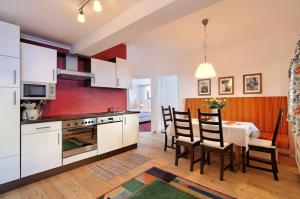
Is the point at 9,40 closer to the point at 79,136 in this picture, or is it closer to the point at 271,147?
the point at 79,136

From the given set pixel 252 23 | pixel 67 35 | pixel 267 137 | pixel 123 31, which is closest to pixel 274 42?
pixel 252 23

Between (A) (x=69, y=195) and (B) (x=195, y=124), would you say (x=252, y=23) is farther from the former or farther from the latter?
(A) (x=69, y=195)

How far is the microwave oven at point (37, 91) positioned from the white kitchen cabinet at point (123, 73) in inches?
56.5

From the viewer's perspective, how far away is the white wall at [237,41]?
8.73 feet

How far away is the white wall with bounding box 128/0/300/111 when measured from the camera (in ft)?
8.73

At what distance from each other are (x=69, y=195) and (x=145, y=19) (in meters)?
2.45

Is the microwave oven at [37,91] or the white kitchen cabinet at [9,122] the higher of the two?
the microwave oven at [37,91]

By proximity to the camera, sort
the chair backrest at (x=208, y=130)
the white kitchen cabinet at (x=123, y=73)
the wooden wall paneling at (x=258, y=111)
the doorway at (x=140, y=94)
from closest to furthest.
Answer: the chair backrest at (x=208, y=130), the wooden wall paneling at (x=258, y=111), the white kitchen cabinet at (x=123, y=73), the doorway at (x=140, y=94)

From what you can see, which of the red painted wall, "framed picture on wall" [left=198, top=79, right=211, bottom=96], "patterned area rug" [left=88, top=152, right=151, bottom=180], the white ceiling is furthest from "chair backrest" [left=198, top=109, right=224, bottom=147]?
the red painted wall

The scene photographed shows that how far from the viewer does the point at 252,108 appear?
3609 millimetres

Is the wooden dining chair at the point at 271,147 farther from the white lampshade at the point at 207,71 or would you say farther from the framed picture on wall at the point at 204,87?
the framed picture on wall at the point at 204,87

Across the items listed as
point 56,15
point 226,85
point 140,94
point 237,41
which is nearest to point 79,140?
point 56,15

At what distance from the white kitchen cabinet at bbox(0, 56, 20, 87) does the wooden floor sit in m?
1.45

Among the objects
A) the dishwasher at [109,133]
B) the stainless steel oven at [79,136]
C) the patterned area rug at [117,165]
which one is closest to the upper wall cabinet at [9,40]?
the stainless steel oven at [79,136]
